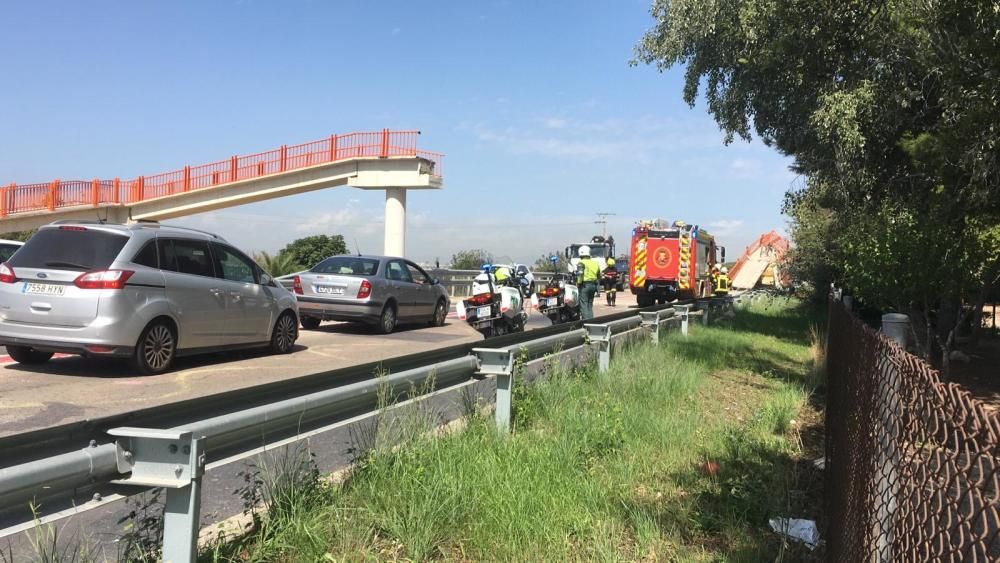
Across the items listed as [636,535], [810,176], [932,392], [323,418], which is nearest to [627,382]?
[636,535]

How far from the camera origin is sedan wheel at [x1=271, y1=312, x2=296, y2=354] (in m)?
10.8

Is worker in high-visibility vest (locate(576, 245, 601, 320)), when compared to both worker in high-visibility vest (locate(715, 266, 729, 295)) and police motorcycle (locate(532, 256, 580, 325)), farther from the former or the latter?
worker in high-visibility vest (locate(715, 266, 729, 295))

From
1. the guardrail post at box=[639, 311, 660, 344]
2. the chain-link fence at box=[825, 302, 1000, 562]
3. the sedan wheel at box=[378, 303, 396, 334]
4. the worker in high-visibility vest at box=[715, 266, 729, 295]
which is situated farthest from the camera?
the worker in high-visibility vest at box=[715, 266, 729, 295]

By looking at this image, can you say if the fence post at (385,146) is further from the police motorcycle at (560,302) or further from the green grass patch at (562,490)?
the green grass patch at (562,490)

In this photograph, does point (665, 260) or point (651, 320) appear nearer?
point (651, 320)

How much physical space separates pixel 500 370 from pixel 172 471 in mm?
2920

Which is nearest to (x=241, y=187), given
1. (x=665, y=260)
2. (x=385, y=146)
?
(x=385, y=146)

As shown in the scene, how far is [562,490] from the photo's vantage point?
13.7 ft

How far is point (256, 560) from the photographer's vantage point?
9.90ft

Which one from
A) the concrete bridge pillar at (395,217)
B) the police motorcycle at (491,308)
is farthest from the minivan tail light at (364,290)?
the concrete bridge pillar at (395,217)

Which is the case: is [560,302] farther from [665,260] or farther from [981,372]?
[665,260]

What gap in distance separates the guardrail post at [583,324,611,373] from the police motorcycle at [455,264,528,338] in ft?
17.8

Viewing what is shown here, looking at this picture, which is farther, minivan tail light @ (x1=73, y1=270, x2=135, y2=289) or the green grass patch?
minivan tail light @ (x1=73, y1=270, x2=135, y2=289)

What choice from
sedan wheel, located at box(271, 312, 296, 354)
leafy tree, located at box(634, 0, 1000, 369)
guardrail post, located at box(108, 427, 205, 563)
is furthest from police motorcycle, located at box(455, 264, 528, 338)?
guardrail post, located at box(108, 427, 205, 563)
